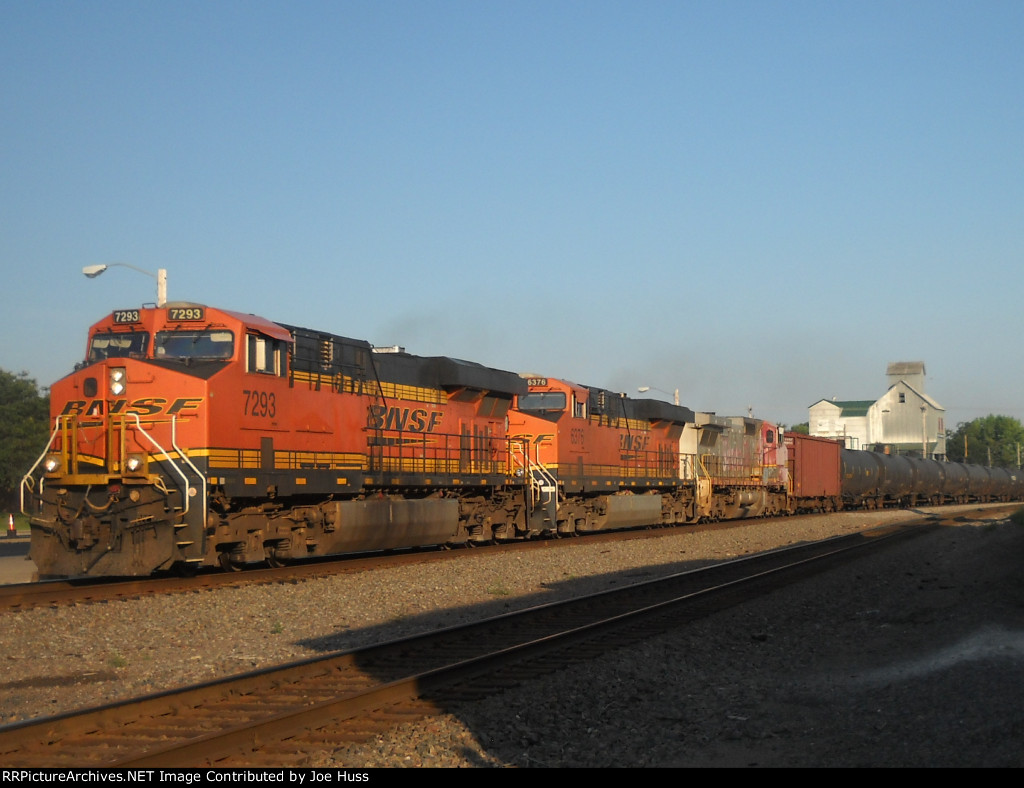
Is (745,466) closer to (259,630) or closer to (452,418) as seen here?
(452,418)

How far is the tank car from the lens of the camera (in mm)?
13766

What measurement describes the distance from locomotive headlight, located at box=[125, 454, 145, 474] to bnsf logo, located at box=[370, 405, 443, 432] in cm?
511

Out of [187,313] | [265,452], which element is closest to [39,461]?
[187,313]

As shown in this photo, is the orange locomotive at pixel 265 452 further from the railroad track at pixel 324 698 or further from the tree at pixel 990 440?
the tree at pixel 990 440

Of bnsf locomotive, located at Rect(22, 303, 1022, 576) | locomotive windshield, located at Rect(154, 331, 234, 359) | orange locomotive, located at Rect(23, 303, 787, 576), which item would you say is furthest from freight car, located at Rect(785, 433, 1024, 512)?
locomotive windshield, located at Rect(154, 331, 234, 359)

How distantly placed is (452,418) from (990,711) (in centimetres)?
1540

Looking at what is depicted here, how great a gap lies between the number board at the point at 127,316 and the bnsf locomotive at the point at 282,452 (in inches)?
1.2

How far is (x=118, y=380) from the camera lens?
14383 mm

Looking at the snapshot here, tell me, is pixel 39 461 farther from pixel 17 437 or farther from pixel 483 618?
pixel 17 437

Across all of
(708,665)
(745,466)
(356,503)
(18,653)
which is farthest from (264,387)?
(745,466)

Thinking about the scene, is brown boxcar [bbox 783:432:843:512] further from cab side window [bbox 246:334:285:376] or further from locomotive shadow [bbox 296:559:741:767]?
cab side window [bbox 246:334:285:376]

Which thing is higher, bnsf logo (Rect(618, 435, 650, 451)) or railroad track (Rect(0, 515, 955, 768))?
bnsf logo (Rect(618, 435, 650, 451))

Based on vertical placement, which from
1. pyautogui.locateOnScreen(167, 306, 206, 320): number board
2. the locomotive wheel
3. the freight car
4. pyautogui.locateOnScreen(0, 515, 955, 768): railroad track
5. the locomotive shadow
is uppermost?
pyautogui.locateOnScreen(167, 306, 206, 320): number board

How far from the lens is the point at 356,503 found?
677 inches
